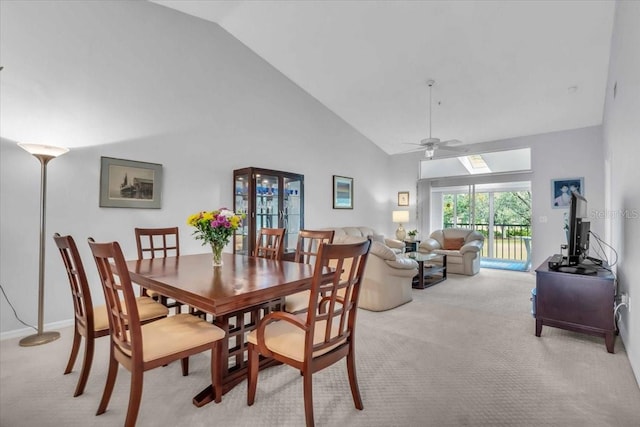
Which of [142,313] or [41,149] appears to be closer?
[142,313]

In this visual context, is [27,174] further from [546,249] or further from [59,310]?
[546,249]

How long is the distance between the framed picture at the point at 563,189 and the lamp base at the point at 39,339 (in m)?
7.33

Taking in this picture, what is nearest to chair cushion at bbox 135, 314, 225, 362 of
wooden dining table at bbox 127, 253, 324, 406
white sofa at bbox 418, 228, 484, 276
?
wooden dining table at bbox 127, 253, 324, 406

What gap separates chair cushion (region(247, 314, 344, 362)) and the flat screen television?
2402mm

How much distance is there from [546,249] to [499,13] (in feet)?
14.0

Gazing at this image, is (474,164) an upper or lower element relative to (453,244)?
upper

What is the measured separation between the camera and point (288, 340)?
160 cm

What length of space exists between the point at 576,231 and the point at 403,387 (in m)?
2.13

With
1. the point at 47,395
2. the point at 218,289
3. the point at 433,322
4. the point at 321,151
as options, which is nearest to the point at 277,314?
the point at 218,289

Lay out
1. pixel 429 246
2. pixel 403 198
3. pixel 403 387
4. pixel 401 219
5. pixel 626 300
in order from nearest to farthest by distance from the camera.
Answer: pixel 403 387 < pixel 626 300 < pixel 429 246 < pixel 401 219 < pixel 403 198

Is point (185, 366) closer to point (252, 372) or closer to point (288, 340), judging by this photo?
point (252, 372)

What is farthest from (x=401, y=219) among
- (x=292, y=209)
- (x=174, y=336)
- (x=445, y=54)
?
(x=174, y=336)

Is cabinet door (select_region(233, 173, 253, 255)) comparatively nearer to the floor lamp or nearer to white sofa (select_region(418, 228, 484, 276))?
the floor lamp

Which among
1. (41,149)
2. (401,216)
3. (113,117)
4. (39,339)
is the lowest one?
(39,339)
